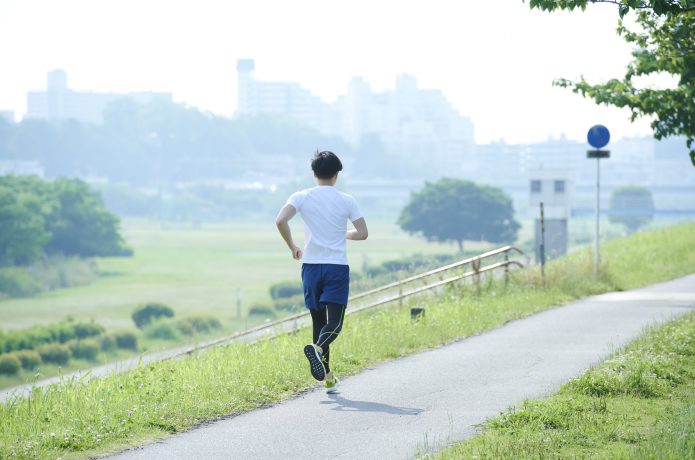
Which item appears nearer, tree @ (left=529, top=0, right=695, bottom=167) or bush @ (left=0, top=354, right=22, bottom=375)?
tree @ (left=529, top=0, right=695, bottom=167)

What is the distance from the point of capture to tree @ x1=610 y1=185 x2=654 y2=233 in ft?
549

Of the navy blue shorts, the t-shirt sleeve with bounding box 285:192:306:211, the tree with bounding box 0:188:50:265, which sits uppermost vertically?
the t-shirt sleeve with bounding box 285:192:306:211

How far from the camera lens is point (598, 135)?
20531 mm

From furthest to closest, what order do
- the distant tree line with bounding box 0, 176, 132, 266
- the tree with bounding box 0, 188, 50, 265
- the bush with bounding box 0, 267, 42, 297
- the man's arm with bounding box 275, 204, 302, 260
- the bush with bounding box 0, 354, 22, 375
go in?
1. the distant tree line with bounding box 0, 176, 132, 266
2. the tree with bounding box 0, 188, 50, 265
3. the bush with bounding box 0, 267, 42, 297
4. the bush with bounding box 0, 354, 22, 375
5. the man's arm with bounding box 275, 204, 302, 260

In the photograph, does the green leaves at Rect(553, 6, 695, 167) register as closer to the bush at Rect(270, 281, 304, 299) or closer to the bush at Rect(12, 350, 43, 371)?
the bush at Rect(12, 350, 43, 371)

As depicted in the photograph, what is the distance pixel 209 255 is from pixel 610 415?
135829 mm

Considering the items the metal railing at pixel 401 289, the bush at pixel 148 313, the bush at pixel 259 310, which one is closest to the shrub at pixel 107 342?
the bush at pixel 148 313

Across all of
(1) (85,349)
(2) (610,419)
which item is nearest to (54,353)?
(1) (85,349)

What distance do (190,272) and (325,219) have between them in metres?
121

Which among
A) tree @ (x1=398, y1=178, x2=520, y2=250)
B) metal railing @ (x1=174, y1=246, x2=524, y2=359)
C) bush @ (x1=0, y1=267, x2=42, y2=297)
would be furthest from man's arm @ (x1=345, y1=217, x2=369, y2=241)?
tree @ (x1=398, y1=178, x2=520, y2=250)

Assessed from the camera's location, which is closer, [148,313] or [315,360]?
[315,360]

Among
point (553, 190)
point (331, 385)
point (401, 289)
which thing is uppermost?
point (553, 190)

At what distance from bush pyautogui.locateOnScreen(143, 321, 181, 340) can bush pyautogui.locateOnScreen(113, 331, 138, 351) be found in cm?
215

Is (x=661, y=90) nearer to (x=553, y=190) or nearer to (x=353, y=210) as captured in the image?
(x=353, y=210)
